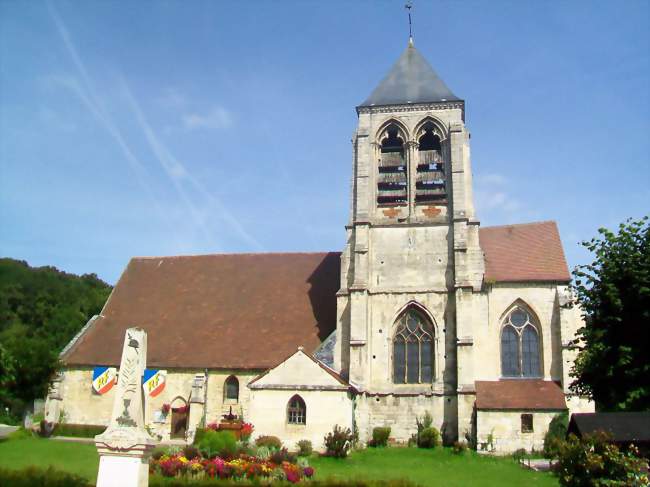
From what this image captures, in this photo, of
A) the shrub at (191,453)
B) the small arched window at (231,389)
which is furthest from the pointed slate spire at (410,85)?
the shrub at (191,453)

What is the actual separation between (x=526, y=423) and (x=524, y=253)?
7.91m

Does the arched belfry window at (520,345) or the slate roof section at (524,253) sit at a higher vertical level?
the slate roof section at (524,253)

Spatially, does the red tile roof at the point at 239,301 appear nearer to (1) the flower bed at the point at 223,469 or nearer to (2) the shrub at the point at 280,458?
(2) the shrub at the point at 280,458

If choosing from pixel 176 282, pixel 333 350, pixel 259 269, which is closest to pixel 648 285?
pixel 333 350

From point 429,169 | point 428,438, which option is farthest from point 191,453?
point 429,169

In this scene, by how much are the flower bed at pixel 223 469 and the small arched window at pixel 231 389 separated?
1034 cm

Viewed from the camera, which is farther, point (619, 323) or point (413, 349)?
point (413, 349)

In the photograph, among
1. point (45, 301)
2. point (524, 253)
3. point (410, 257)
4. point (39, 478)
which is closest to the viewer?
point (39, 478)

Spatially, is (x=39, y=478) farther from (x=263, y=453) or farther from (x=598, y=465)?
(x=598, y=465)

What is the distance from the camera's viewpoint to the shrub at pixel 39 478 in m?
13.6

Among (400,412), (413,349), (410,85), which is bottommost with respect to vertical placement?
(400,412)

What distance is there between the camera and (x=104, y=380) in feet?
98.0

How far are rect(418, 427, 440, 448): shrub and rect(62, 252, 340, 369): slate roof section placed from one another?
236 inches

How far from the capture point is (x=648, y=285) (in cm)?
1898
